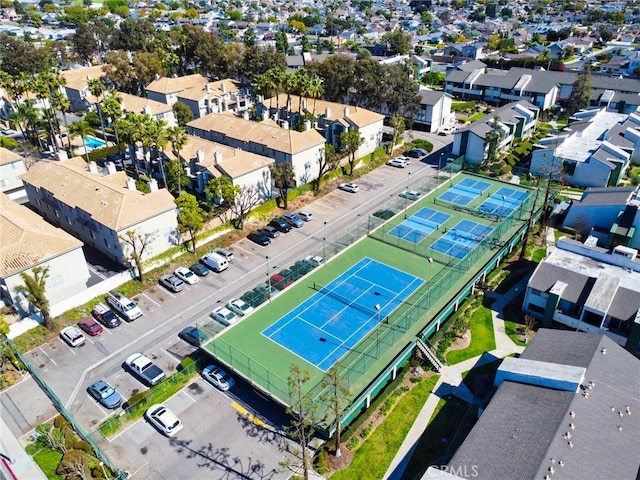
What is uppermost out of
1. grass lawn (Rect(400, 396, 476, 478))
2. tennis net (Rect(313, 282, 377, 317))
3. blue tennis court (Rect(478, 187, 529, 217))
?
blue tennis court (Rect(478, 187, 529, 217))

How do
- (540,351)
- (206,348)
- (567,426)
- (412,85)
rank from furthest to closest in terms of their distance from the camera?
(412,85) → (206,348) → (540,351) → (567,426)

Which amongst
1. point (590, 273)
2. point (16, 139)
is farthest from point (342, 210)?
point (16, 139)

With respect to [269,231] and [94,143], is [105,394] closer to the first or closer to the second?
[269,231]

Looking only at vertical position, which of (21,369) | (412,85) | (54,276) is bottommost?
(21,369)

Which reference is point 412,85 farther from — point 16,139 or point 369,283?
point 16,139

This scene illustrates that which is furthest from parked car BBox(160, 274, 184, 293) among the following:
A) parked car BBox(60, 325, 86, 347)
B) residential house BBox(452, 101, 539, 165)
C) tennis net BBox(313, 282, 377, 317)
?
residential house BBox(452, 101, 539, 165)

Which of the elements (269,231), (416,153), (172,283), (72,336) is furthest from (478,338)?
(416,153)

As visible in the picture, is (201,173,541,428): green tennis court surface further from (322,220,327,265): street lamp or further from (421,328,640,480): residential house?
(421,328,640,480): residential house
